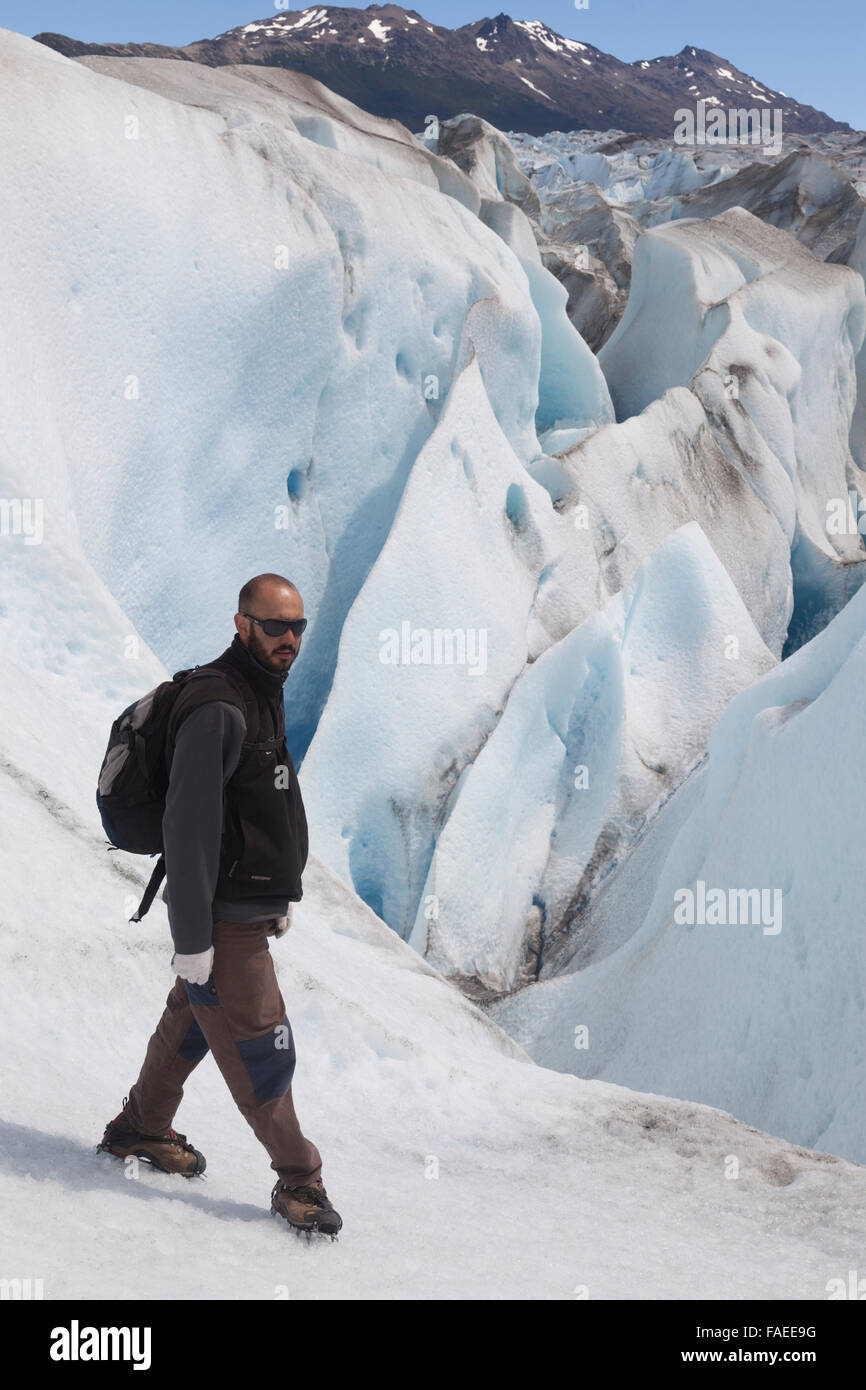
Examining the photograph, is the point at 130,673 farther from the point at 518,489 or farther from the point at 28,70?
A: the point at 518,489

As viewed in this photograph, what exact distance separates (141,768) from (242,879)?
1.02 feet

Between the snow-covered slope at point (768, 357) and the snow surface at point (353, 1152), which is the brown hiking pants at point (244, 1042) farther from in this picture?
the snow-covered slope at point (768, 357)

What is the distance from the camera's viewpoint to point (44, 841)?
4035 mm

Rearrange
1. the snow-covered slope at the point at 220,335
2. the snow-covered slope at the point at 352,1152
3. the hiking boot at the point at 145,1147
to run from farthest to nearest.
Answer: the snow-covered slope at the point at 220,335 < the hiking boot at the point at 145,1147 < the snow-covered slope at the point at 352,1152

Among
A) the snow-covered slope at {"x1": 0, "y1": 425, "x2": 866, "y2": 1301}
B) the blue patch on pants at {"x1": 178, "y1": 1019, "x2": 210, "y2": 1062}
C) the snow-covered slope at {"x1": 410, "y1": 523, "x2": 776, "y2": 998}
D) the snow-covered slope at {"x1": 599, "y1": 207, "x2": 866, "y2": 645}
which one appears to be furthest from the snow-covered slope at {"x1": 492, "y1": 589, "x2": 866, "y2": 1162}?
the snow-covered slope at {"x1": 599, "y1": 207, "x2": 866, "y2": 645}

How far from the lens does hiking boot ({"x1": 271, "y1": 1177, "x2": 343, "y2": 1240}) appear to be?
94.0 inches

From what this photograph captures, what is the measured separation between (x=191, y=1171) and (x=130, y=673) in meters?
3.50

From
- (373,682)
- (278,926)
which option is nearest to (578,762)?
(373,682)

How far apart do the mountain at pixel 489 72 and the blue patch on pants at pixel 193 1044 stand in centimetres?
6459

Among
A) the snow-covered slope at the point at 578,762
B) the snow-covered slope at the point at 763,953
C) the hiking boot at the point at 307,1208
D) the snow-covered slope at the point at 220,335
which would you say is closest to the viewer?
the hiking boot at the point at 307,1208

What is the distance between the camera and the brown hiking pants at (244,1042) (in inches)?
90.8

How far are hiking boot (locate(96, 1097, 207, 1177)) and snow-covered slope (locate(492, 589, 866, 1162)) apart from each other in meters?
3.41

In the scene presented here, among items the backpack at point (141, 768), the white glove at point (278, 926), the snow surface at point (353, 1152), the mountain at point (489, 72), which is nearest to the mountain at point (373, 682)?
the snow surface at point (353, 1152)
